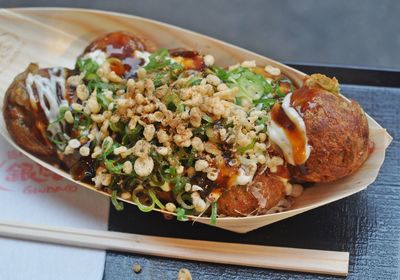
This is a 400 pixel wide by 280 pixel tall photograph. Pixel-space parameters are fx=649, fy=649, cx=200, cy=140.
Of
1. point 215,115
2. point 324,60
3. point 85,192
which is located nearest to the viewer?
point 215,115

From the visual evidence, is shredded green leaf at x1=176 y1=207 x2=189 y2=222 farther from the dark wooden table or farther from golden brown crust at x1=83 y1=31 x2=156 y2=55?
golden brown crust at x1=83 y1=31 x2=156 y2=55

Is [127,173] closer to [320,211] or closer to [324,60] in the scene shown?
[320,211]

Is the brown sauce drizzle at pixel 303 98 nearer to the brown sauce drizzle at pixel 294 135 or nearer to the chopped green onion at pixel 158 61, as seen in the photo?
the brown sauce drizzle at pixel 294 135

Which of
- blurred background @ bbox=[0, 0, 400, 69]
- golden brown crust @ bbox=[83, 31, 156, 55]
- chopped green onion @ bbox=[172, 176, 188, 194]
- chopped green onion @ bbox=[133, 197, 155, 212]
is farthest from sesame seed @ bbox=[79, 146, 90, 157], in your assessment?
blurred background @ bbox=[0, 0, 400, 69]

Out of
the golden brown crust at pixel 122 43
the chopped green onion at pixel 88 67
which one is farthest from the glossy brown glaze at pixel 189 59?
the chopped green onion at pixel 88 67

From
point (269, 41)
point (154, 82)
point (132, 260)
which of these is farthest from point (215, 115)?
point (269, 41)

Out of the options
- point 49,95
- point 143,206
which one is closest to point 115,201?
point 143,206
